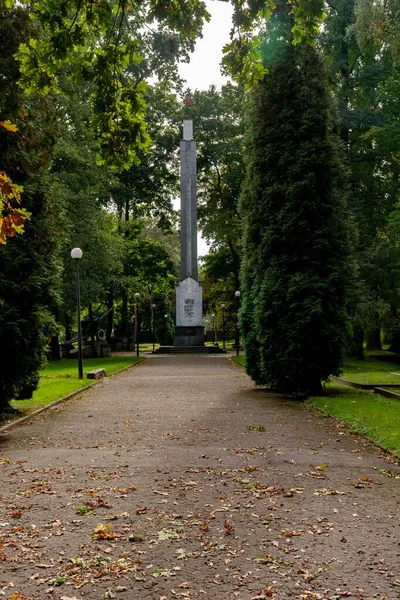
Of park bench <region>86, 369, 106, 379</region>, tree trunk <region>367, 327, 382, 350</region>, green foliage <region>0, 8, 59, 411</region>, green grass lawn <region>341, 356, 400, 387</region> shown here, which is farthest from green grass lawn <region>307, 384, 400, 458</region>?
tree trunk <region>367, 327, 382, 350</region>

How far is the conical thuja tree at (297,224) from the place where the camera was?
45.8 ft

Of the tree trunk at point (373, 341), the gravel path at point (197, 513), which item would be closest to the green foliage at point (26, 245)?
the gravel path at point (197, 513)

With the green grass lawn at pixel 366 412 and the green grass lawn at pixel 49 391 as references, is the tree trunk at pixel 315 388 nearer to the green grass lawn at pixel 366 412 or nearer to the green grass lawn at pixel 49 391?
the green grass lawn at pixel 366 412

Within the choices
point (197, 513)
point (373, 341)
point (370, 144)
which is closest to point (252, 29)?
point (197, 513)

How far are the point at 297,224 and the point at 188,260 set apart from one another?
27.3m

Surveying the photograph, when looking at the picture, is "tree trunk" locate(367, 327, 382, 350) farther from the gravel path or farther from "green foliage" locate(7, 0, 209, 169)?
"green foliage" locate(7, 0, 209, 169)

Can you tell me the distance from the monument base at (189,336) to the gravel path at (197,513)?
3101 cm

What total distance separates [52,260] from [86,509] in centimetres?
680

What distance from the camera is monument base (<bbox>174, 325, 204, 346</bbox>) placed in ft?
135

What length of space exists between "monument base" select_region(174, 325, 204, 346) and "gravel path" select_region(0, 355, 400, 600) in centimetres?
3101

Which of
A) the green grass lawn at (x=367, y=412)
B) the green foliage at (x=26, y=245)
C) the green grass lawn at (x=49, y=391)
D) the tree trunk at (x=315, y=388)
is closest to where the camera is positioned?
the green grass lawn at (x=367, y=412)

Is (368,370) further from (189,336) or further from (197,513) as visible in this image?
(197,513)

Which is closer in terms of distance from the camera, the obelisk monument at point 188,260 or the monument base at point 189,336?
the monument base at point 189,336

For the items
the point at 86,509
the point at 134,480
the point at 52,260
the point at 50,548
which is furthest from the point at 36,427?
the point at 50,548
